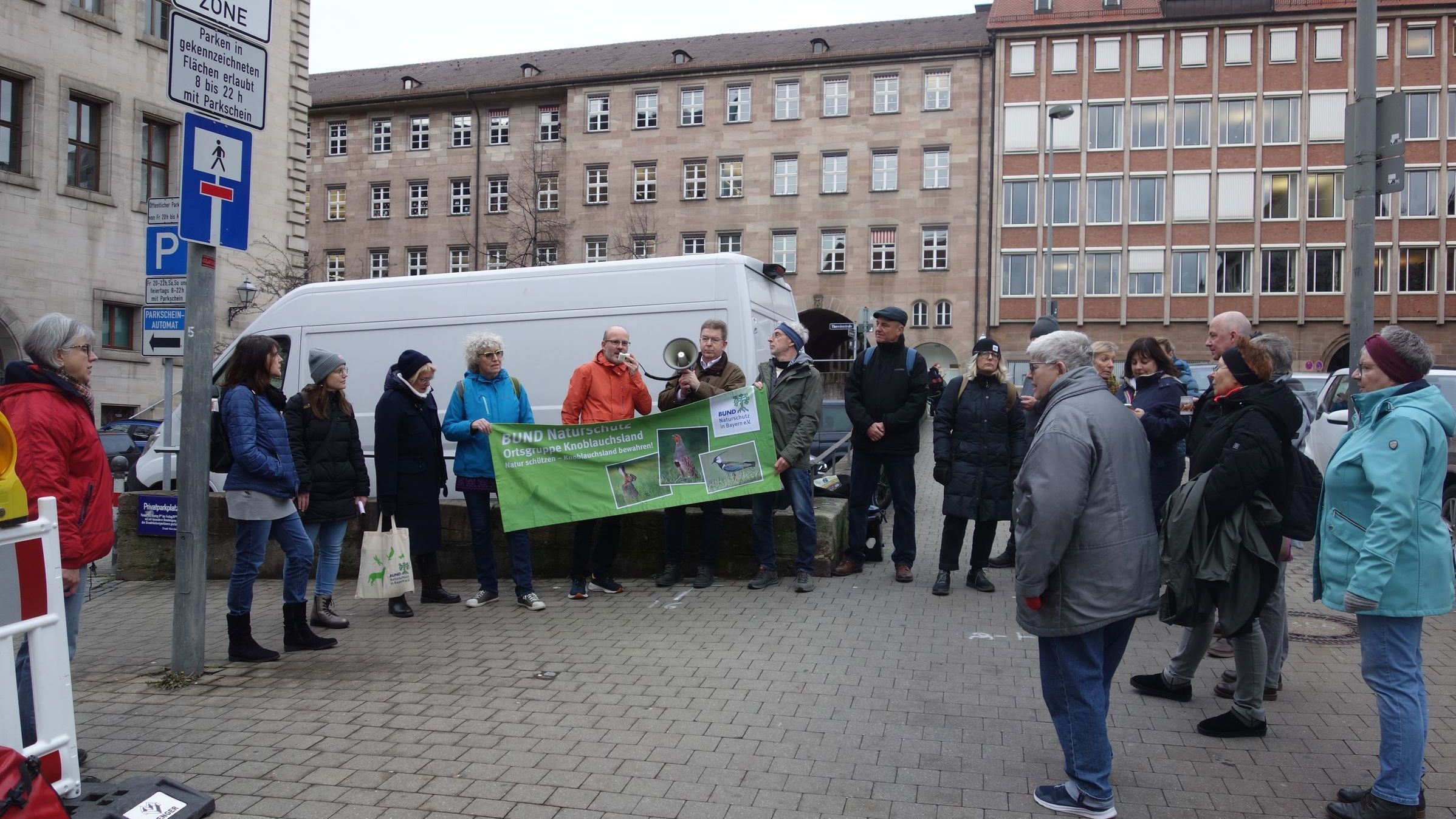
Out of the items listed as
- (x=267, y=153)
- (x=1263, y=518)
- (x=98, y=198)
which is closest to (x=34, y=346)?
(x=1263, y=518)

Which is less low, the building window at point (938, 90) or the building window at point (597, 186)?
the building window at point (938, 90)

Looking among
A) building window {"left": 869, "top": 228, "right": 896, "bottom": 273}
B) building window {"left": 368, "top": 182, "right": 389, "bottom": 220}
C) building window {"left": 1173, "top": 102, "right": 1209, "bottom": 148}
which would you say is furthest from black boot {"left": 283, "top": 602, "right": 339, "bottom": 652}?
building window {"left": 368, "top": 182, "right": 389, "bottom": 220}

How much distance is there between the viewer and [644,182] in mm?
49781

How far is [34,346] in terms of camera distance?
446 cm

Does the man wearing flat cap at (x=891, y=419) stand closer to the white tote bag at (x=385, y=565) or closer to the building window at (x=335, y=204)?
the white tote bag at (x=385, y=565)

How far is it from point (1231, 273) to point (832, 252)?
55.2 feet

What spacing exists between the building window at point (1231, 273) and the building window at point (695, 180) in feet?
73.4

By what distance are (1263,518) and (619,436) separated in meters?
4.71

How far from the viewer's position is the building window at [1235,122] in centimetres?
4462

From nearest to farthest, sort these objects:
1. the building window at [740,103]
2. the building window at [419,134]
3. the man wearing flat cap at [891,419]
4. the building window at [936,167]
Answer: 1. the man wearing flat cap at [891,419]
2. the building window at [936,167]
3. the building window at [740,103]
4. the building window at [419,134]

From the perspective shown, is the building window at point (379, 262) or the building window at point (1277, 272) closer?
the building window at point (1277, 272)

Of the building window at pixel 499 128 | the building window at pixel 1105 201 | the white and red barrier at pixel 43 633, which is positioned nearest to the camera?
the white and red barrier at pixel 43 633

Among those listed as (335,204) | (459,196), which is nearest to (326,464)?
(459,196)

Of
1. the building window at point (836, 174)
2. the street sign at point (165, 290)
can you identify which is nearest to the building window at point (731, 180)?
the building window at point (836, 174)
